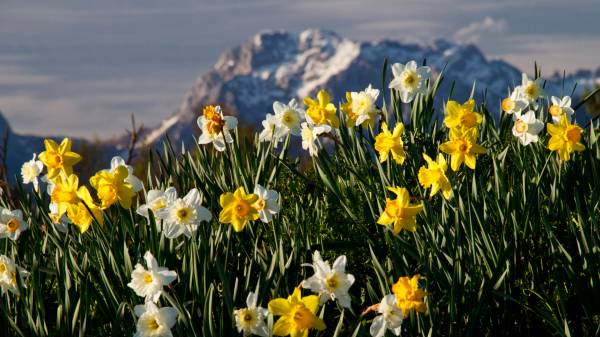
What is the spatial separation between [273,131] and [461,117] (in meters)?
1.01

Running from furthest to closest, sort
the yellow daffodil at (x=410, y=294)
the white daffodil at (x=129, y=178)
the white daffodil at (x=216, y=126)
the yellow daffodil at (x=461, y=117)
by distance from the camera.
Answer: the white daffodil at (x=216, y=126), the yellow daffodil at (x=461, y=117), the white daffodil at (x=129, y=178), the yellow daffodil at (x=410, y=294)

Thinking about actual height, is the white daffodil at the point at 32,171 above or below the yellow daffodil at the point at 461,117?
below

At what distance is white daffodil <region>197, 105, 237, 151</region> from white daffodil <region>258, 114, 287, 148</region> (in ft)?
0.59

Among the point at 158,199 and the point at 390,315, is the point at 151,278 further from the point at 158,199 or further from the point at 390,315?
the point at 390,315

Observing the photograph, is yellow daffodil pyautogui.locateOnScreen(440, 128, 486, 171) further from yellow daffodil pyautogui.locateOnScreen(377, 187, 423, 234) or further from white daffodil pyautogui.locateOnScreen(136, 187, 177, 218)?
white daffodil pyautogui.locateOnScreen(136, 187, 177, 218)

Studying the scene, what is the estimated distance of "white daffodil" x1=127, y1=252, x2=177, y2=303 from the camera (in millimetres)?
2537

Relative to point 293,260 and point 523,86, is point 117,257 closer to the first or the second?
point 293,260

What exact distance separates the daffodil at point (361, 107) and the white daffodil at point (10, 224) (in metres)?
1.69

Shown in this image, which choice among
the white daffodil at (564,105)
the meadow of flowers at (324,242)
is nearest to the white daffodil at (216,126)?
the meadow of flowers at (324,242)

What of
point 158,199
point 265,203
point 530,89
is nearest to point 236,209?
point 265,203

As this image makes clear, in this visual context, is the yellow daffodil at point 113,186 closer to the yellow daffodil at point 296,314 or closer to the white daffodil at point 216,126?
the white daffodil at point 216,126

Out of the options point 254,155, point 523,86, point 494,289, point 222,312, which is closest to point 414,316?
point 494,289

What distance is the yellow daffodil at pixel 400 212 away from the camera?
282 cm

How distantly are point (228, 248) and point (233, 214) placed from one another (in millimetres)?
165
